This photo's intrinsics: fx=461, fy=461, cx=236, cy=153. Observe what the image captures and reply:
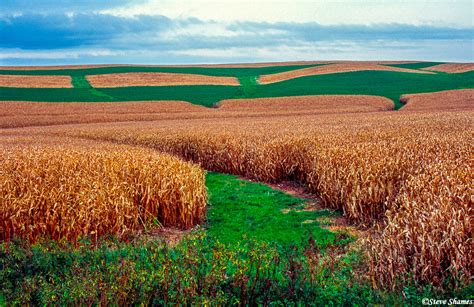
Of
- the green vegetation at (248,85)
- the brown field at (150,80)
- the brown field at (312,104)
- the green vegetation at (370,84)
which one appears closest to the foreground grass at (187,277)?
the brown field at (312,104)

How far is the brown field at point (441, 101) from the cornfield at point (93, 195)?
40.1 meters

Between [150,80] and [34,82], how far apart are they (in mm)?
18497

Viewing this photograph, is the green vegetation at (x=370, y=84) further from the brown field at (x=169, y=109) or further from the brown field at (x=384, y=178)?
the brown field at (x=384, y=178)

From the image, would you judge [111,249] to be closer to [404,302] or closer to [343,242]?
[343,242]

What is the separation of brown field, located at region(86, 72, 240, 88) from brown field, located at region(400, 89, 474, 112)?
112ft

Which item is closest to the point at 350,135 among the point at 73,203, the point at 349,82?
the point at 73,203

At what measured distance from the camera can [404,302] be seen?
5773 mm

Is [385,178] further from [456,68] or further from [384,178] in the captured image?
[456,68]

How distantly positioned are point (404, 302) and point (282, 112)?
44.5m

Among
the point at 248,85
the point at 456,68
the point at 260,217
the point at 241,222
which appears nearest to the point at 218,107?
the point at 248,85

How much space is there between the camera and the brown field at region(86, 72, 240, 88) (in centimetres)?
7725

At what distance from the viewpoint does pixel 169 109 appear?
177 feet

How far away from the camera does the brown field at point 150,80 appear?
7725cm

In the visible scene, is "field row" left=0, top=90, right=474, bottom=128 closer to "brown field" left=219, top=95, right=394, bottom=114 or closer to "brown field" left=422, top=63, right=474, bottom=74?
"brown field" left=219, top=95, right=394, bottom=114
